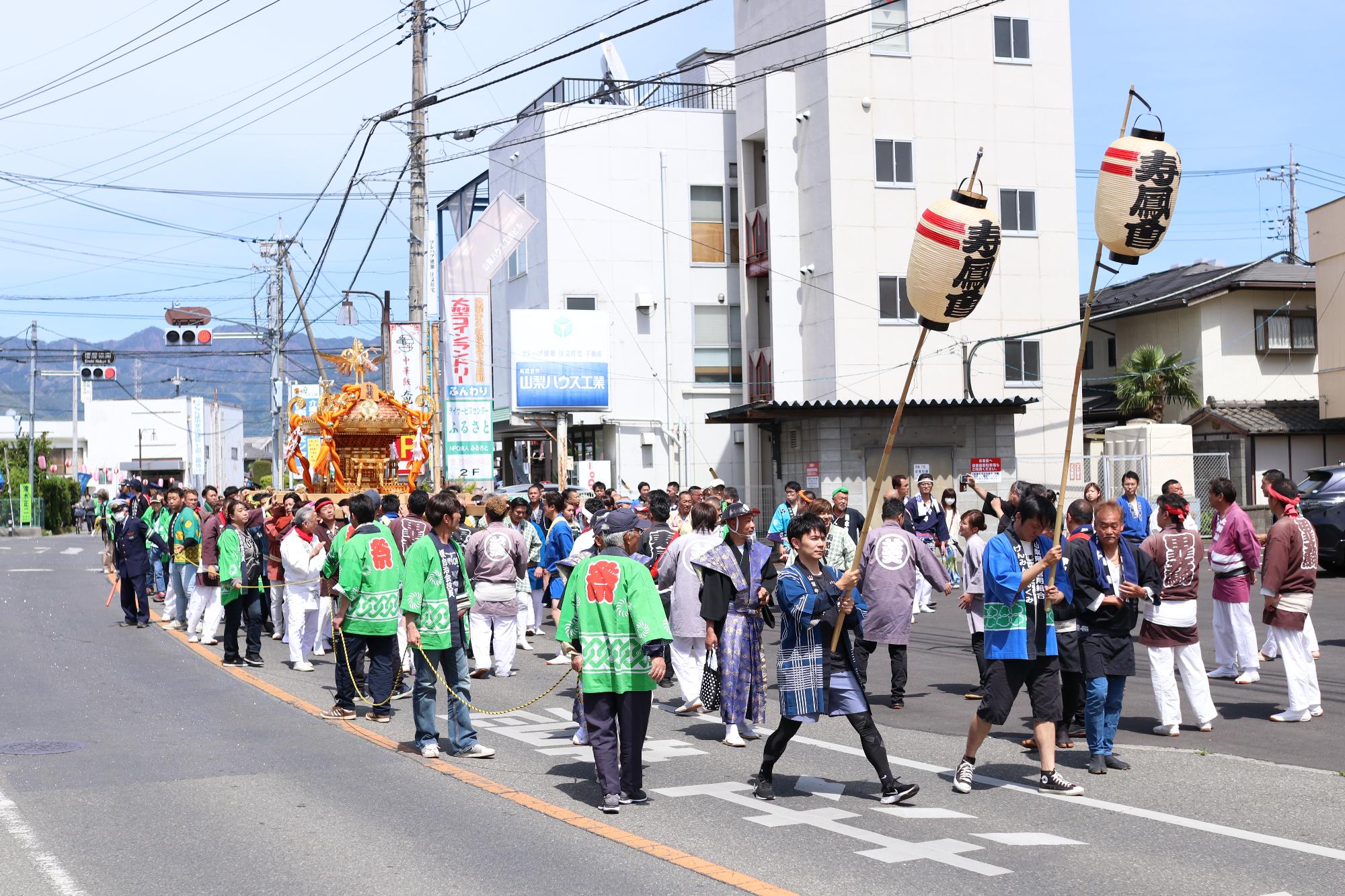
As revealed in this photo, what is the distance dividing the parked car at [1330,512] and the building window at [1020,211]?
13.1 metres

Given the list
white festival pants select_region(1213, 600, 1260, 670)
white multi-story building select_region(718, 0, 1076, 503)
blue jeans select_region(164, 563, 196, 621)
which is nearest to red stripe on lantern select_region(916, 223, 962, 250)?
white festival pants select_region(1213, 600, 1260, 670)

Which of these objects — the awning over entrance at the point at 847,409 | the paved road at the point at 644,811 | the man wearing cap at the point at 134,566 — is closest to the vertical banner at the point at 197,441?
the awning over entrance at the point at 847,409

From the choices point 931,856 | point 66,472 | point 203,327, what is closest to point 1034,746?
point 931,856

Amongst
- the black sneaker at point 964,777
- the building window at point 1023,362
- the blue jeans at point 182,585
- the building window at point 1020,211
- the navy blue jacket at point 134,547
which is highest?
the building window at point 1020,211

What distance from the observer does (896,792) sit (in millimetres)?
7844

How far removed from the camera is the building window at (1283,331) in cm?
3650

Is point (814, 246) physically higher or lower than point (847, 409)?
higher

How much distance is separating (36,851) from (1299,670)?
350 inches

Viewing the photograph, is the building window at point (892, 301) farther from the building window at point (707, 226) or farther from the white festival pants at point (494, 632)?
the white festival pants at point (494, 632)

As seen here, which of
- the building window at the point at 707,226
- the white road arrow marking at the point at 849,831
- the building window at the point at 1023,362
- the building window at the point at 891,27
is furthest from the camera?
the building window at the point at 707,226

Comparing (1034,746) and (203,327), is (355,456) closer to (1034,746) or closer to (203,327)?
(1034,746)

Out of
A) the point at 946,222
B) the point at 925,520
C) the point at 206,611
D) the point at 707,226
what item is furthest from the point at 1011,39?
the point at 946,222

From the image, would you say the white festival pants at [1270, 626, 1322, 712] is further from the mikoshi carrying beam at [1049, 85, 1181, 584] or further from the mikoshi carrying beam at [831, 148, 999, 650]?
the mikoshi carrying beam at [831, 148, 999, 650]

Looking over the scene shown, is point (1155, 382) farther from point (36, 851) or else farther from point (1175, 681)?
point (36, 851)
